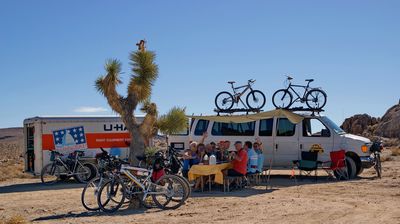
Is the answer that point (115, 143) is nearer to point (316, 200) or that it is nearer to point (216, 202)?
point (216, 202)

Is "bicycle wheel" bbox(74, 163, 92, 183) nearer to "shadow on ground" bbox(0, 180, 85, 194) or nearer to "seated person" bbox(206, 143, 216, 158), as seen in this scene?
"shadow on ground" bbox(0, 180, 85, 194)

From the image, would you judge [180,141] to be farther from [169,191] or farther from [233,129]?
[169,191]

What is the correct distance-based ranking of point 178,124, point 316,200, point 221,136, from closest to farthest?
point 316,200, point 178,124, point 221,136

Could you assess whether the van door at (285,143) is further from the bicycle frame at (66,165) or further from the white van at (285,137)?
the bicycle frame at (66,165)

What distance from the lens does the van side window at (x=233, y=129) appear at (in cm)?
1666

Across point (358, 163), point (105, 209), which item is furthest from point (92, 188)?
point (358, 163)

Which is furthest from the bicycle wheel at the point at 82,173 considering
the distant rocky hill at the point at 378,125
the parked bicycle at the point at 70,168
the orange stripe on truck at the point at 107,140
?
the distant rocky hill at the point at 378,125

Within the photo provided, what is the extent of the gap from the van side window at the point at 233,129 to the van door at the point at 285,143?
79 centimetres

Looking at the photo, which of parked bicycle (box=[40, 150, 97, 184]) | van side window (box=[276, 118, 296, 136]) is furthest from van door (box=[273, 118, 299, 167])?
parked bicycle (box=[40, 150, 97, 184])

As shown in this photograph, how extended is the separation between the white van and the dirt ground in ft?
3.87

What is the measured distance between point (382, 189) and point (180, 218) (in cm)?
577

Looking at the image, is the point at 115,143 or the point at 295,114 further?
the point at 115,143

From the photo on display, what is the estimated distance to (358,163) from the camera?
15.7 m

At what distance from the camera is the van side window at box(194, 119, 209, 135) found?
1714 cm
